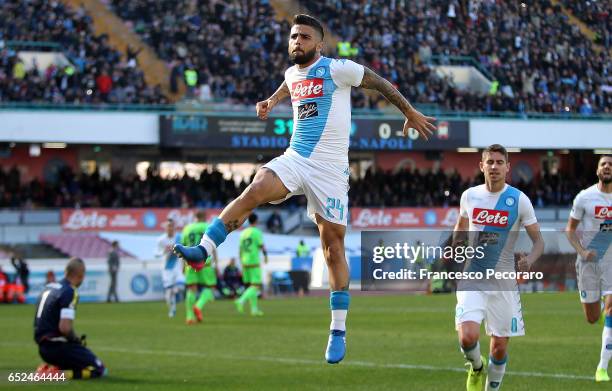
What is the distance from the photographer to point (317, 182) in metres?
9.04

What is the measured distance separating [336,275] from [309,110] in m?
1.40

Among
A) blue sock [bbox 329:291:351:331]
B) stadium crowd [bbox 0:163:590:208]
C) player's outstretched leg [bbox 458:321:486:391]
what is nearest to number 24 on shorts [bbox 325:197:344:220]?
blue sock [bbox 329:291:351:331]

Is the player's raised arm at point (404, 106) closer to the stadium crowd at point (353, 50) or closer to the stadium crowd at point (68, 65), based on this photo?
the stadium crowd at point (353, 50)

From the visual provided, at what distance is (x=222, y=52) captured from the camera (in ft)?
147

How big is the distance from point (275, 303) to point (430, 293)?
25.3 ft

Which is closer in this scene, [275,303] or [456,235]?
[456,235]

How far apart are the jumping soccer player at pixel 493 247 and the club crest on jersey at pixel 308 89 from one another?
80.9 inches

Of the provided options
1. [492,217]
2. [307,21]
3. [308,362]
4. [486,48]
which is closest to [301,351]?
[308,362]

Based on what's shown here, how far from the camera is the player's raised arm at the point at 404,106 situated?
8.95 meters

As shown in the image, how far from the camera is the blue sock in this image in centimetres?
920

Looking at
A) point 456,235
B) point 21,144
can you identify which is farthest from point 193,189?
point 456,235

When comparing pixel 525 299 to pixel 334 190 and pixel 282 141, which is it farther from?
pixel 334 190

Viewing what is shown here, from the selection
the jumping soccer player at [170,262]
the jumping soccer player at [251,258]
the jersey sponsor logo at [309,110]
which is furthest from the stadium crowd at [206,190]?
the jersey sponsor logo at [309,110]

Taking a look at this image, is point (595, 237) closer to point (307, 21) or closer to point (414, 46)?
point (307, 21)
